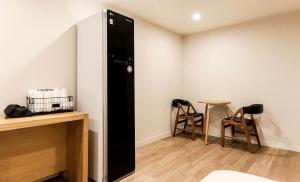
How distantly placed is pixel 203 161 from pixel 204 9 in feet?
7.66

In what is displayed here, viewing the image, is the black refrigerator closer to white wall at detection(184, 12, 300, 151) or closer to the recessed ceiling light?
the recessed ceiling light

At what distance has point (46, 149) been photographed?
207cm

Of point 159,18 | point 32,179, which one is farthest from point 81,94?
point 159,18

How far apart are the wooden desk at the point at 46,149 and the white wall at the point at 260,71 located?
289cm

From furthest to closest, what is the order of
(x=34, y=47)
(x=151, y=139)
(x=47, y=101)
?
→ 1. (x=151, y=139)
2. (x=34, y=47)
3. (x=47, y=101)

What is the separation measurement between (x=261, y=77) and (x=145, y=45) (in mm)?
2197

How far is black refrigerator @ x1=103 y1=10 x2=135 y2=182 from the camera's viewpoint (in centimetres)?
198

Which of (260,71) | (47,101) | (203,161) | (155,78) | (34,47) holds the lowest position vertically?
(203,161)

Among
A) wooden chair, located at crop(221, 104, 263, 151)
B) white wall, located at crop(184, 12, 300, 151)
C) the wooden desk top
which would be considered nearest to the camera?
the wooden desk top

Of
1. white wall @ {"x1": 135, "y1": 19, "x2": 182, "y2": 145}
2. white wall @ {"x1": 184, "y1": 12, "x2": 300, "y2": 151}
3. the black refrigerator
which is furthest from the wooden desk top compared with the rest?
white wall @ {"x1": 184, "y1": 12, "x2": 300, "y2": 151}

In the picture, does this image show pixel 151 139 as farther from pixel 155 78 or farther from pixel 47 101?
pixel 47 101

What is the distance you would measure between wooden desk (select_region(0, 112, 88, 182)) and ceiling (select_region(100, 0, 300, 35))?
187 cm

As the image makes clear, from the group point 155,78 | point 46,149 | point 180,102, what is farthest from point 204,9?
point 46,149

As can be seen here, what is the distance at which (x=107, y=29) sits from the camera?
1946 mm
